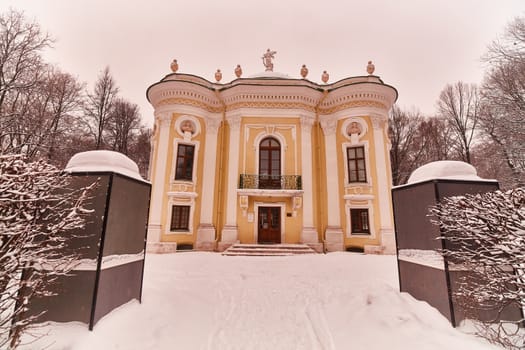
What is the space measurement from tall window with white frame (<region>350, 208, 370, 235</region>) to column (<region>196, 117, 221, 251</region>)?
289 inches

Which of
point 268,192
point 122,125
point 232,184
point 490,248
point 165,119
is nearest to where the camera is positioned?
point 490,248

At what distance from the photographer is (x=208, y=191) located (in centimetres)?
1352

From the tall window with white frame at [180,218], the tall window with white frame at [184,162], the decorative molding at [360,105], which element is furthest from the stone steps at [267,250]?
the decorative molding at [360,105]

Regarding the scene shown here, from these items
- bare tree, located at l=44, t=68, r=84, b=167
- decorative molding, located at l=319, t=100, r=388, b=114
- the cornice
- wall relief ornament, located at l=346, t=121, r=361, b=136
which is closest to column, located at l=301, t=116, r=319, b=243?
the cornice

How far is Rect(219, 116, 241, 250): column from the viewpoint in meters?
12.5

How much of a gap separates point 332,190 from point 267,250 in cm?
483

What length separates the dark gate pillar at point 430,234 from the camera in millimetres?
3957

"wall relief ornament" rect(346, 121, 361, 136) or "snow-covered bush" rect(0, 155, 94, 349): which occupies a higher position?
"wall relief ornament" rect(346, 121, 361, 136)

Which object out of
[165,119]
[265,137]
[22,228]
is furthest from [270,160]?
[22,228]

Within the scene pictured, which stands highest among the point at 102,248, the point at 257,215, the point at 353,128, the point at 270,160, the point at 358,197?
the point at 353,128

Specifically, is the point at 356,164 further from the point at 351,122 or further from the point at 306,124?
the point at 306,124

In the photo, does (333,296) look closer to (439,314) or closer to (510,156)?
(439,314)

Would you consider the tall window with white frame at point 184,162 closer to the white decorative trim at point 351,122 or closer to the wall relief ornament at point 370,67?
the white decorative trim at point 351,122

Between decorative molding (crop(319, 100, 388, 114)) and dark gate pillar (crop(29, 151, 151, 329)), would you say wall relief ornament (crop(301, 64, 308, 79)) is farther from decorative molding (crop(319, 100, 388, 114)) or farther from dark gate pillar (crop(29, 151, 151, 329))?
dark gate pillar (crop(29, 151, 151, 329))
